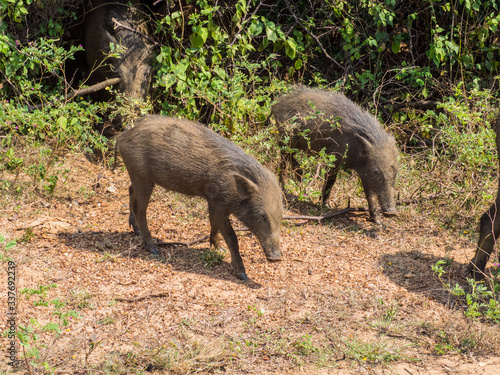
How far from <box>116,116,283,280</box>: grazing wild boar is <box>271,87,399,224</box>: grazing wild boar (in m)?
1.48

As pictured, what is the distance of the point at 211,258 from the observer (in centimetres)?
539

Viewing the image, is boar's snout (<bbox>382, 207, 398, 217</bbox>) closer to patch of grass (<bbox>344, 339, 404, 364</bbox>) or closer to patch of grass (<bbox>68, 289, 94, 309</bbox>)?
patch of grass (<bbox>344, 339, 404, 364</bbox>)

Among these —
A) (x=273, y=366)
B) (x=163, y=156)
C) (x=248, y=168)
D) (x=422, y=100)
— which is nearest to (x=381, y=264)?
(x=248, y=168)

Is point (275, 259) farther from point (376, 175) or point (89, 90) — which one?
point (89, 90)

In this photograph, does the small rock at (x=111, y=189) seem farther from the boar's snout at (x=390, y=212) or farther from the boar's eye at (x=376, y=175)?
the boar's snout at (x=390, y=212)

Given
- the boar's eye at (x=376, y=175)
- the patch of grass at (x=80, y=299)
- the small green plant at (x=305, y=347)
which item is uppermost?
the boar's eye at (x=376, y=175)

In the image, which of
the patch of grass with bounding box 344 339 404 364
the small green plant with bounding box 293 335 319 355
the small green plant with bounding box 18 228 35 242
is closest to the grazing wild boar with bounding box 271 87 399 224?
the patch of grass with bounding box 344 339 404 364

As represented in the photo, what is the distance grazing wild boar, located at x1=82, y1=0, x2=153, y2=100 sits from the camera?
7.77 metres

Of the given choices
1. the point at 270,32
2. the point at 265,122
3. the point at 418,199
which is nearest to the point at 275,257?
the point at 418,199

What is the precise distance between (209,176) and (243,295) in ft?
3.76

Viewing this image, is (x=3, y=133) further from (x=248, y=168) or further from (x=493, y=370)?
(x=493, y=370)

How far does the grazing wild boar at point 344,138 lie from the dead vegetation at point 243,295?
408 mm

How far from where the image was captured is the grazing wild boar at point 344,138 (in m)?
6.52

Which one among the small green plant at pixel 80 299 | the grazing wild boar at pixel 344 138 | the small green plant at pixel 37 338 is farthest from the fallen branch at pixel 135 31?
the small green plant at pixel 37 338
